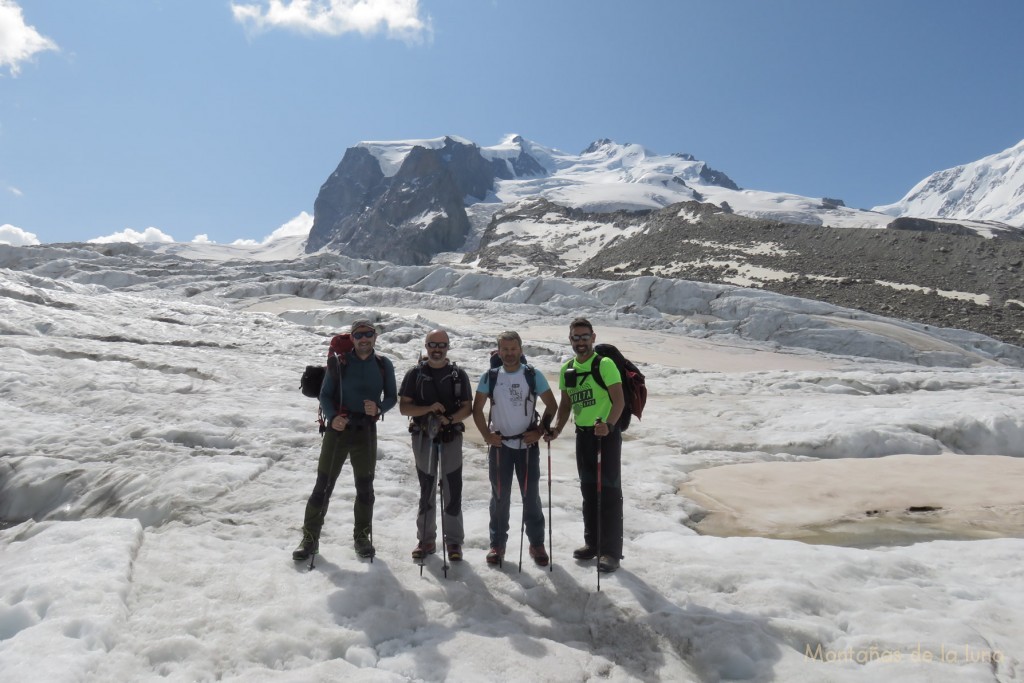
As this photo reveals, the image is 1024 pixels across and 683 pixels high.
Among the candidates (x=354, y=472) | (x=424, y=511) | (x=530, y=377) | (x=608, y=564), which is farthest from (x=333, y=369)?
(x=608, y=564)

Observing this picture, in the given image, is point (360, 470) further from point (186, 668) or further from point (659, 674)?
point (659, 674)

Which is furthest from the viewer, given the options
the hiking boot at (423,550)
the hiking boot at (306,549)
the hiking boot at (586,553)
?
the hiking boot at (586,553)

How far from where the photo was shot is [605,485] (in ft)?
20.7

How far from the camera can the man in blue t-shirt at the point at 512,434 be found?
6160mm

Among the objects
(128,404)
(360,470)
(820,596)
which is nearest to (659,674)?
(820,596)

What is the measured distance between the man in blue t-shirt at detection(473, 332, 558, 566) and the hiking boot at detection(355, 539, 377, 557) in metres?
1.33

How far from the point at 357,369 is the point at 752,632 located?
4715 millimetres

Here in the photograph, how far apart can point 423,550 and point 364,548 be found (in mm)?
666

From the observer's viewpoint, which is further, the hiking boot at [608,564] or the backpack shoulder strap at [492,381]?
the backpack shoulder strap at [492,381]

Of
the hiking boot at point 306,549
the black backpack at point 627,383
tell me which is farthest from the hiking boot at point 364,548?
the black backpack at point 627,383

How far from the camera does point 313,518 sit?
619cm

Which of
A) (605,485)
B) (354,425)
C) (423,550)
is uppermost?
(354,425)

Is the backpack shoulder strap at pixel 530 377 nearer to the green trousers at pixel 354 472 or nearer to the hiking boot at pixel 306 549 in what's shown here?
the green trousers at pixel 354 472

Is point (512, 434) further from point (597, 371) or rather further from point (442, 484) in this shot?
point (597, 371)
